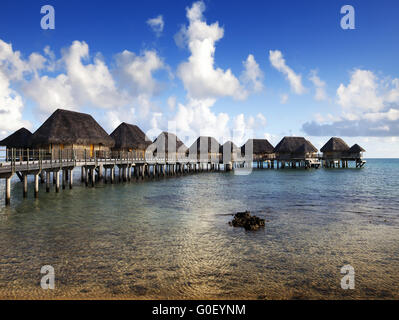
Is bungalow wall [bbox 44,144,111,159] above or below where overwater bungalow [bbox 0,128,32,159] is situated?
below

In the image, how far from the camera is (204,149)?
54.8m

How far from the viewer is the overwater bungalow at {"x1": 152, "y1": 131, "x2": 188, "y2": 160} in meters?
47.1

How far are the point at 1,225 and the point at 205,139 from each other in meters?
46.0

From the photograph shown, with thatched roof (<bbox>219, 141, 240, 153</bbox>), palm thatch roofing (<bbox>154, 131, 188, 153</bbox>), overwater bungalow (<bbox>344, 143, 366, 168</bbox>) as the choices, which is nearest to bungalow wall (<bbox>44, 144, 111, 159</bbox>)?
palm thatch roofing (<bbox>154, 131, 188, 153</bbox>)

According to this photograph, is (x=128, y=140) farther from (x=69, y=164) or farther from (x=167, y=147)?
(x=69, y=164)

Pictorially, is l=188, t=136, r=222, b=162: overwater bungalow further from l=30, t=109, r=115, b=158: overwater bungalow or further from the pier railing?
l=30, t=109, r=115, b=158: overwater bungalow

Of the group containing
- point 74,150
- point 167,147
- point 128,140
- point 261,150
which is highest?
point 128,140

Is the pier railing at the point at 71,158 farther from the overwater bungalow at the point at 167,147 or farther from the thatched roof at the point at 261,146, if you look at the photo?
the thatched roof at the point at 261,146

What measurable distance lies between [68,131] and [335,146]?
186 ft

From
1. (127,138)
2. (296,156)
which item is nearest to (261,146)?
(296,156)

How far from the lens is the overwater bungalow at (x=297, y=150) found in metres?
61.9

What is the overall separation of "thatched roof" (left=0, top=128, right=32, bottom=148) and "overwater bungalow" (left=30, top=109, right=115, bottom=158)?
503 cm

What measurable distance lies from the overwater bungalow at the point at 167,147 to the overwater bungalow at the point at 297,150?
965 inches
